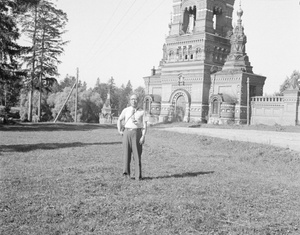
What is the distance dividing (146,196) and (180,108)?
36.1 metres

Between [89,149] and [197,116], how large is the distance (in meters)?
28.0

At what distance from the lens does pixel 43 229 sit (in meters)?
4.61

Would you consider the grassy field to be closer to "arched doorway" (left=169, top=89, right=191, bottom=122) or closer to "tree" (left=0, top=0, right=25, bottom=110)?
"tree" (left=0, top=0, right=25, bottom=110)

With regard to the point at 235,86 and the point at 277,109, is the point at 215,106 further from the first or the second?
the point at 277,109

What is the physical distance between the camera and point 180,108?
42.1 m

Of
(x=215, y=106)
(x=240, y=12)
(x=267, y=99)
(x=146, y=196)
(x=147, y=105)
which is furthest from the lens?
(x=147, y=105)

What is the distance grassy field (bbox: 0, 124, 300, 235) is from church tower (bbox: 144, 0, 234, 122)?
2952cm

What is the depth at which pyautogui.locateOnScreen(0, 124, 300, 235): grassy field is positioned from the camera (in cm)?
487

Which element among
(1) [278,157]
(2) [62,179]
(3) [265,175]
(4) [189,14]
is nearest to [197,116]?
(4) [189,14]

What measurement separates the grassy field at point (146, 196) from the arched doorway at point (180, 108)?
30.4 m

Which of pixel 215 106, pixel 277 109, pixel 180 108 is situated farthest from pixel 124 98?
pixel 277 109

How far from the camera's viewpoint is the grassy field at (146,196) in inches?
192

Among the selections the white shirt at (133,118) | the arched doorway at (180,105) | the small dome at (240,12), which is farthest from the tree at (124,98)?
the white shirt at (133,118)

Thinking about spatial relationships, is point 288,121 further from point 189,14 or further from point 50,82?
point 50,82
